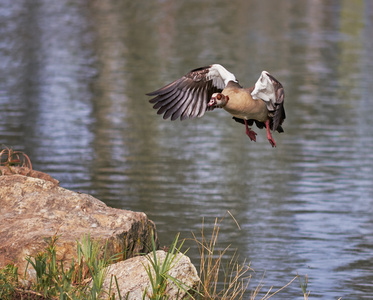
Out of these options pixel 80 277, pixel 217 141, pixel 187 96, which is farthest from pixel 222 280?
pixel 217 141

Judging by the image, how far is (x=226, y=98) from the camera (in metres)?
8.20

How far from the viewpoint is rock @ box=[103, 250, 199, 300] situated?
7.14 m

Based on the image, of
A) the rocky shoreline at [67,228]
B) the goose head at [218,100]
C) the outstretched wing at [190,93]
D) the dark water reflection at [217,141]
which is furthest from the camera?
the dark water reflection at [217,141]

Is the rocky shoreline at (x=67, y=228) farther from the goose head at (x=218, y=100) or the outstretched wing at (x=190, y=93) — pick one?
the outstretched wing at (x=190, y=93)

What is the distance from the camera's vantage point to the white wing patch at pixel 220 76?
8836 millimetres

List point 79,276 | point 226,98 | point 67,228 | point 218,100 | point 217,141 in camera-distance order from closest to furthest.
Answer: point 79,276, point 67,228, point 218,100, point 226,98, point 217,141

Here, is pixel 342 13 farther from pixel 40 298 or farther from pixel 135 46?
pixel 40 298

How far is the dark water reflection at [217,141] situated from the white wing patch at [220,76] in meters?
2.33

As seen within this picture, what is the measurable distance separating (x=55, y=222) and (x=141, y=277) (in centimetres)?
102

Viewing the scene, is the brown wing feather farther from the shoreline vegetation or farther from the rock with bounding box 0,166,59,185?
the shoreline vegetation

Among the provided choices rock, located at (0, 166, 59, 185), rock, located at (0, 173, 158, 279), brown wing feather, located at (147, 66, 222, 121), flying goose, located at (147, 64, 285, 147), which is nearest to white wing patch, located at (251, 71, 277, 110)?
flying goose, located at (147, 64, 285, 147)

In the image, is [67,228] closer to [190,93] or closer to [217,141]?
[190,93]

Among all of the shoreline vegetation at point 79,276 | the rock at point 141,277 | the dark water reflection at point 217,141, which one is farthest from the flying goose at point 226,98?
the dark water reflection at point 217,141

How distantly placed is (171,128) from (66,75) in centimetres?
668
